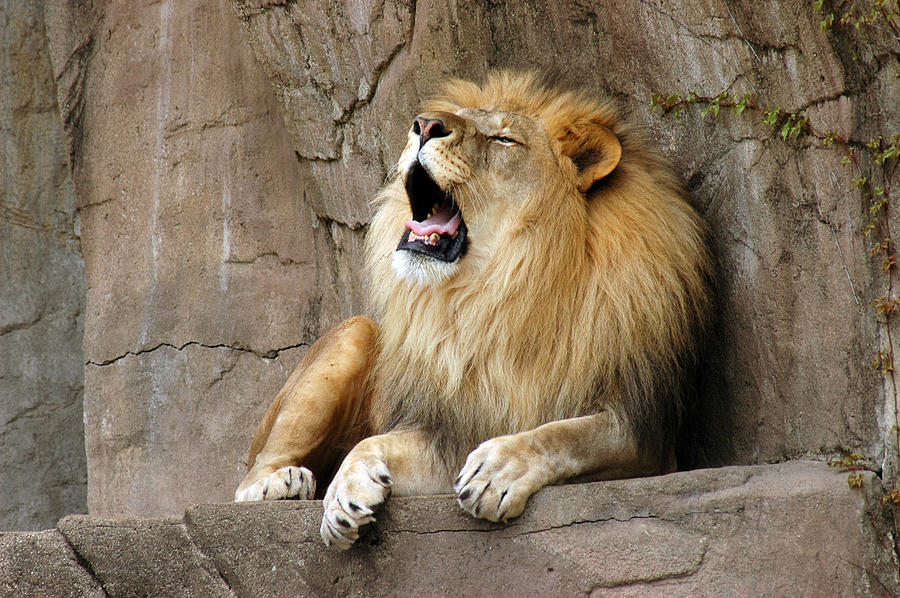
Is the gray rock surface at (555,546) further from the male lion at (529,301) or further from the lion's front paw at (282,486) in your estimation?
the lion's front paw at (282,486)

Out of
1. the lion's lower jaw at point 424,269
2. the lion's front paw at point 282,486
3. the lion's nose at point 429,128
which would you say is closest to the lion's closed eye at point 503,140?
the lion's nose at point 429,128

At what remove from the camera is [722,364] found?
3.43 meters

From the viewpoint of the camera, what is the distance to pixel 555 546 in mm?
2645

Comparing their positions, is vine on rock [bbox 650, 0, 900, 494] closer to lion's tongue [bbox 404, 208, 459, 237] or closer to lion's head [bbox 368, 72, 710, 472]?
lion's head [bbox 368, 72, 710, 472]

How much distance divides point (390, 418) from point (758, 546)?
47.8 inches

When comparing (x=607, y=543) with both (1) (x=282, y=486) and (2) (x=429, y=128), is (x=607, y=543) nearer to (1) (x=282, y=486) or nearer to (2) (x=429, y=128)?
(1) (x=282, y=486)

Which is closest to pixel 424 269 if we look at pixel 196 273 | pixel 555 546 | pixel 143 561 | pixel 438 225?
pixel 438 225

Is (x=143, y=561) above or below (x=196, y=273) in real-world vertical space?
below

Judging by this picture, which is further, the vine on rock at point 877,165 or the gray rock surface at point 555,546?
the vine on rock at point 877,165

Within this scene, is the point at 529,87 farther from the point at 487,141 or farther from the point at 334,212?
the point at 334,212

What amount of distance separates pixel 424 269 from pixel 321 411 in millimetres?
707

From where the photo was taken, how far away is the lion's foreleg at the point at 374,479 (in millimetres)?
2707

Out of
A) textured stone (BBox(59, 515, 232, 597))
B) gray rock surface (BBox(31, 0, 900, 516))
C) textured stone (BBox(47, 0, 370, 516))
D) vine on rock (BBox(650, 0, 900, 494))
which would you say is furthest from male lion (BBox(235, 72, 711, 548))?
textured stone (BBox(47, 0, 370, 516))

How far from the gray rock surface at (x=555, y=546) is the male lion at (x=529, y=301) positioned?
0.24 meters
